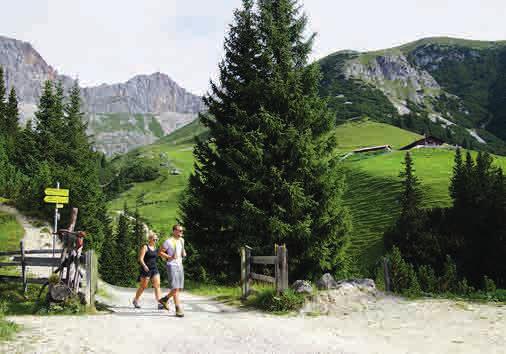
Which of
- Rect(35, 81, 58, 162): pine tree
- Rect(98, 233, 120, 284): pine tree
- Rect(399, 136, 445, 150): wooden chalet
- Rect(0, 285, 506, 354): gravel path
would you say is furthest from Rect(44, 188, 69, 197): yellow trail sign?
Rect(399, 136, 445, 150): wooden chalet

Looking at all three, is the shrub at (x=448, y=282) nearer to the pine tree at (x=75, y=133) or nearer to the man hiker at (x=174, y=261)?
the man hiker at (x=174, y=261)

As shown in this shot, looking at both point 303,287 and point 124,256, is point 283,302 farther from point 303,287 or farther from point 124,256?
point 124,256

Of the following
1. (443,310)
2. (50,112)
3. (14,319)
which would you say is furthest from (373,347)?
(50,112)

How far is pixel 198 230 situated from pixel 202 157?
12.0ft

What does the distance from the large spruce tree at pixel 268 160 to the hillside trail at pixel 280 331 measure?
6037mm

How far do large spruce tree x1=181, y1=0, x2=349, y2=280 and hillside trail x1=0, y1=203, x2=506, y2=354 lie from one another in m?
6.04

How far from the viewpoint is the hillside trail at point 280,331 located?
959 cm

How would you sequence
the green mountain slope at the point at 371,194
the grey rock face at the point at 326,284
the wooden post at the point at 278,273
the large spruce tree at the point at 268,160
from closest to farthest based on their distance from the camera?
the wooden post at the point at 278,273
the grey rock face at the point at 326,284
the large spruce tree at the point at 268,160
the green mountain slope at the point at 371,194

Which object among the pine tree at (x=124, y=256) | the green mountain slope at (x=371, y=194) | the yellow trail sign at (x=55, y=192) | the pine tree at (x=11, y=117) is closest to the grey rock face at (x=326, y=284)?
the yellow trail sign at (x=55, y=192)

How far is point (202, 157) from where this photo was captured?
23.7m

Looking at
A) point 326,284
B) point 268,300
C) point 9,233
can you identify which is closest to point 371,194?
point 9,233

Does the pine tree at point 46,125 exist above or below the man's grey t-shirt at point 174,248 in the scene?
above

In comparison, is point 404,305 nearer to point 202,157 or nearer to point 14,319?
point 14,319

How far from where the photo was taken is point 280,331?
1135cm
